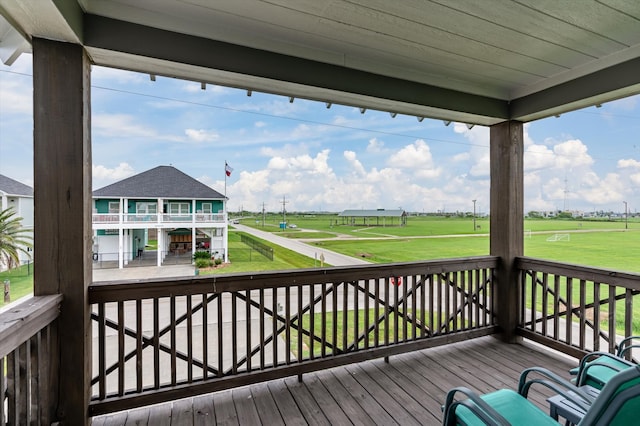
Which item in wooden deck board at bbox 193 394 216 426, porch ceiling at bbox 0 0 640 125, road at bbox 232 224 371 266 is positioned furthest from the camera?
road at bbox 232 224 371 266

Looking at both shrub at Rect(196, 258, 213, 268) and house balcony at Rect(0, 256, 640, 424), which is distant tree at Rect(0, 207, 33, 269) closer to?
house balcony at Rect(0, 256, 640, 424)

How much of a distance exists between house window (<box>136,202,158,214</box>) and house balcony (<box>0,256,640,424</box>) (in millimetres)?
512

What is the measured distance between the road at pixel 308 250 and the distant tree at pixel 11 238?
4.52 feet

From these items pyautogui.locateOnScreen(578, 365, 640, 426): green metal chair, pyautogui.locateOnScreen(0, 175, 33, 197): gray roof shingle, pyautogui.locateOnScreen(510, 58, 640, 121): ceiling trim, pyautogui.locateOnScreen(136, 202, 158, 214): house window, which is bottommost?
pyautogui.locateOnScreen(578, 365, 640, 426): green metal chair

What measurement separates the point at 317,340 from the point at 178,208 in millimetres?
1666

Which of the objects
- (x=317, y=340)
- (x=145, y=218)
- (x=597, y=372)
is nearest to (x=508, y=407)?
(x=597, y=372)

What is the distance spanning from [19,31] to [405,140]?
3205mm

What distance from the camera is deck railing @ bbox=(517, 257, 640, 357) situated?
2688 millimetres

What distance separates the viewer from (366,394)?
2457 millimetres

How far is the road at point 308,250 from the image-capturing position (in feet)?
8.78

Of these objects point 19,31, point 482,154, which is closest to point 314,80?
point 19,31

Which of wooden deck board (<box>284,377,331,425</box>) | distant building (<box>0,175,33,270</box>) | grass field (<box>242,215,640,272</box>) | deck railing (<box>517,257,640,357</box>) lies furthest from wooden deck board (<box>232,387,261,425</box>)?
deck railing (<box>517,257,640,357</box>)

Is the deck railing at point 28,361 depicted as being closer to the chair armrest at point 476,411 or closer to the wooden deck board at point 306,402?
the wooden deck board at point 306,402

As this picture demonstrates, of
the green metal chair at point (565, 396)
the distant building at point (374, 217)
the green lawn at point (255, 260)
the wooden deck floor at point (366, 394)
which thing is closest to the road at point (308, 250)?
the green lawn at point (255, 260)
